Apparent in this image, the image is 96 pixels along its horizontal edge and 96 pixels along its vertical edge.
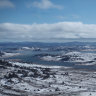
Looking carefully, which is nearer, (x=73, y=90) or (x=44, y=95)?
(x=44, y=95)

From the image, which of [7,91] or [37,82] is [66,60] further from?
[7,91]

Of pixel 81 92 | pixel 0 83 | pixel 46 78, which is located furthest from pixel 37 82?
pixel 81 92

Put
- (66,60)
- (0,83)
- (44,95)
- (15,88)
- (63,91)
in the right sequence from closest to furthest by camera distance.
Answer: (44,95), (63,91), (15,88), (0,83), (66,60)

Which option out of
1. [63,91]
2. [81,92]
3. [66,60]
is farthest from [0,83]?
[66,60]

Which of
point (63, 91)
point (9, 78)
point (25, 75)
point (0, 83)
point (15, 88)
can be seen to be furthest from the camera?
point (25, 75)

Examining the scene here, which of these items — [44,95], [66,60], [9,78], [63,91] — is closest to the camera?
[44,95]

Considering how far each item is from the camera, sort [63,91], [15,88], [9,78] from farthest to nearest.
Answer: [9,78]
[15,88]
[63,91]

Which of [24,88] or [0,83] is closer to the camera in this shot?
[24,88]

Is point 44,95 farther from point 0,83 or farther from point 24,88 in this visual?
point 0,83
